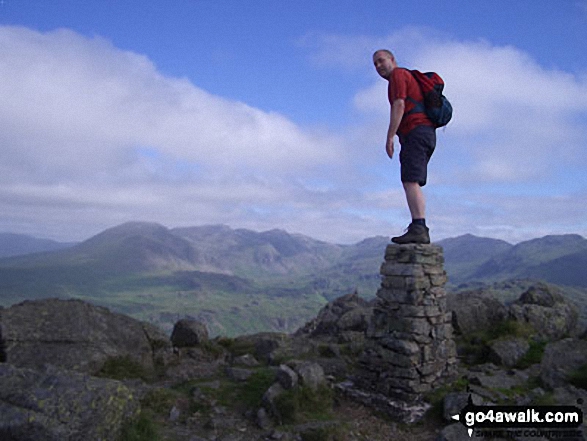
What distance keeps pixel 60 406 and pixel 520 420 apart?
10.4 meters

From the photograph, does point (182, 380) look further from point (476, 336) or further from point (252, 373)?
point (476, 336)

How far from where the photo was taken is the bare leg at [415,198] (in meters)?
12.5

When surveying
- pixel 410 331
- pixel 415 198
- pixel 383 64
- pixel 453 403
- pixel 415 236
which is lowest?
pixel 453 403

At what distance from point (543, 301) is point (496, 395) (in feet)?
33.3

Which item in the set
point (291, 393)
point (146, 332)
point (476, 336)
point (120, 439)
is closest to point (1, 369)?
point (120, 439)

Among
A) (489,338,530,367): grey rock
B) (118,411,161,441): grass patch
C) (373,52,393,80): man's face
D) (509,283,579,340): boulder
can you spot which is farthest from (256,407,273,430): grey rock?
(509,283,579,340): boulder

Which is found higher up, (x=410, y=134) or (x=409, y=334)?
(x=410, y=134)

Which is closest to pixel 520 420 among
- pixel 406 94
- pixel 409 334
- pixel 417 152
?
pixel 409 334

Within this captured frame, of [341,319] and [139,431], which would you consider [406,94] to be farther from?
[341,319]

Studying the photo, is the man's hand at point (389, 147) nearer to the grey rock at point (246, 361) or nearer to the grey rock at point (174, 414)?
the grey rock at point (174, 414)

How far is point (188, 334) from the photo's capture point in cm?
1798

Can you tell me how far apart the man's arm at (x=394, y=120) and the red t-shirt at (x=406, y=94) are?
A: 195 millimetres

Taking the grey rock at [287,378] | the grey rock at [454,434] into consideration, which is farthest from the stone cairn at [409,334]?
the grey rock at [287,378]

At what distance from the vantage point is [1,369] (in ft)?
27.0
